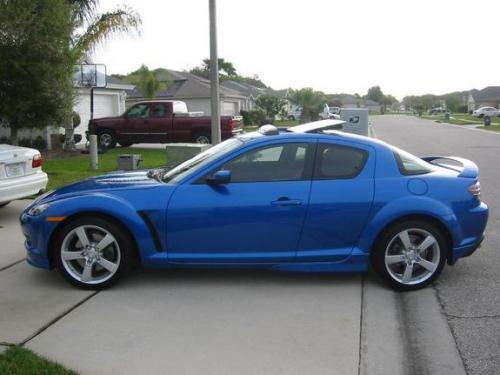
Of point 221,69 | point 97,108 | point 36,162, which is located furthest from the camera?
point 221,69

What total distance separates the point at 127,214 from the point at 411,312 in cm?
259

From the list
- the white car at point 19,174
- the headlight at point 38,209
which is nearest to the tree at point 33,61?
the white car at point 19,174

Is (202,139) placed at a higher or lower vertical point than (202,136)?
lower

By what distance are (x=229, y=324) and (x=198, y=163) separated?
1.72 m

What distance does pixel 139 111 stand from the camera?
20.6 m

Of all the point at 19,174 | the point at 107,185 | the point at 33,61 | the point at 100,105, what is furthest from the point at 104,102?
the point at 107,185

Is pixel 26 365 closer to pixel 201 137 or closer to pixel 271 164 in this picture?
pixel 271 164

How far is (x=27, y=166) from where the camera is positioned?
26.0ft

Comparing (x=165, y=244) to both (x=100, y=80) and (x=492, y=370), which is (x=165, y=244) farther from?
(x=100, y=80)

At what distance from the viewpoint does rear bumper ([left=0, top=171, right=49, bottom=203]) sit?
741cm

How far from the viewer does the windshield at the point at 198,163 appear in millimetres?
5199

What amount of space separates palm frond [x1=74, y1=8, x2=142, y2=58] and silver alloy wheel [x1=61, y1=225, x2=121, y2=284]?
15.2m

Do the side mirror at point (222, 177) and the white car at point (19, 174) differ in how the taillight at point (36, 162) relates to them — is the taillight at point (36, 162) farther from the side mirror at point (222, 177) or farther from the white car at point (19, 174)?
the side mirror at point (222, 177)

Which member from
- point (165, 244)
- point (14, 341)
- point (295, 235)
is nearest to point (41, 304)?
point (14, 341)
